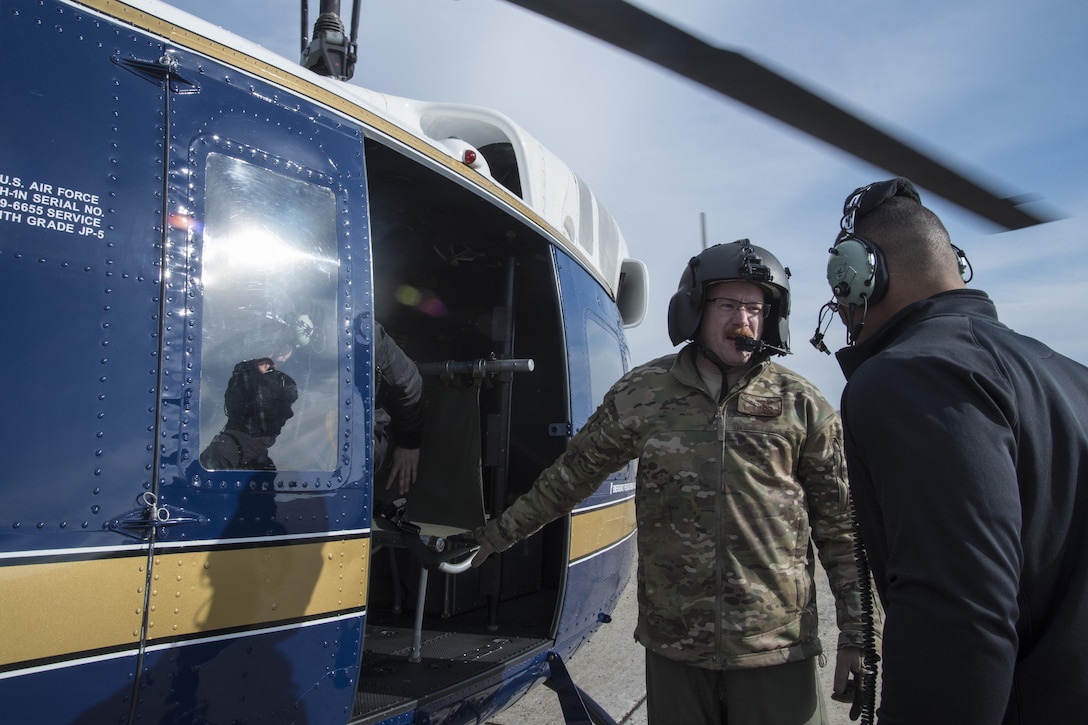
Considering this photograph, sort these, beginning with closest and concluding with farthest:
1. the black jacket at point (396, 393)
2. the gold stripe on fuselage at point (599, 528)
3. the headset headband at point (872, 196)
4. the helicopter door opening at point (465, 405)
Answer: the headset headband at point (872, 196) → the black jacket at point (396, 393) → the helicopter door opening at point (465, 405) → the gold stripe on fuselage at point (599, 528)

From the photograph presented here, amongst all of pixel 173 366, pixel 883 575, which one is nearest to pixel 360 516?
pixel 173 366

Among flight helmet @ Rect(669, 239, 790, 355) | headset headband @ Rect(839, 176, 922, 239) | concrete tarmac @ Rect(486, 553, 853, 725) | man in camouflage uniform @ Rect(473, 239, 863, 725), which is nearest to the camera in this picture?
headset headband @ Rect(839, 176, 922, 239)

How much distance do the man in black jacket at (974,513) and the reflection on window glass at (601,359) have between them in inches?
113

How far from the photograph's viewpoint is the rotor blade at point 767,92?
1.60 m

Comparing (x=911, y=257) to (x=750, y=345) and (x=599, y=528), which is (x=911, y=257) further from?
(x=599, y=528)

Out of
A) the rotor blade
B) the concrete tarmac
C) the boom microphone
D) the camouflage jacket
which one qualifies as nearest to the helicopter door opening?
the concrete tarmac

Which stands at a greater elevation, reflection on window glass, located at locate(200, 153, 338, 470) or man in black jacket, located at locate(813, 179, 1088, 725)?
reflection on window glass, located at locate(200, 153, 338, 470)

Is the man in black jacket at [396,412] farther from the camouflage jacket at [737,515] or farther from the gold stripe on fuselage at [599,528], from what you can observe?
the camouflage jacket at [737,515]

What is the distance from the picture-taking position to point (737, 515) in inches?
91.2

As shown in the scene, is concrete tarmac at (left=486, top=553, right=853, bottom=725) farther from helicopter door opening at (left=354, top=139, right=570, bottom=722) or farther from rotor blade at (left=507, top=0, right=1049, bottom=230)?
rotor blade at (left=507, top=0, right=1049, bottom=230)

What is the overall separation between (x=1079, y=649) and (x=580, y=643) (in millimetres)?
3058

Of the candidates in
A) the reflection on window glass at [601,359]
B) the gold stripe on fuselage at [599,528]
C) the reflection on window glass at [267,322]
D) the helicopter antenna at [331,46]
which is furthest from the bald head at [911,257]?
the helicopter antenna at [331,46]

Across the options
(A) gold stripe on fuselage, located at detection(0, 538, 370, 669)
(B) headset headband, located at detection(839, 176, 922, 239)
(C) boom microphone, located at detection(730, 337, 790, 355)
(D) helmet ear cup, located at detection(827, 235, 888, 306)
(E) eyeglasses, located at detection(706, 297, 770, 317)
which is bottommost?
(A) gold stripe on fuselage, located at detection(0, 538, 370, 669)

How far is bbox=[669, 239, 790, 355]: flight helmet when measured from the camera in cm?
257
